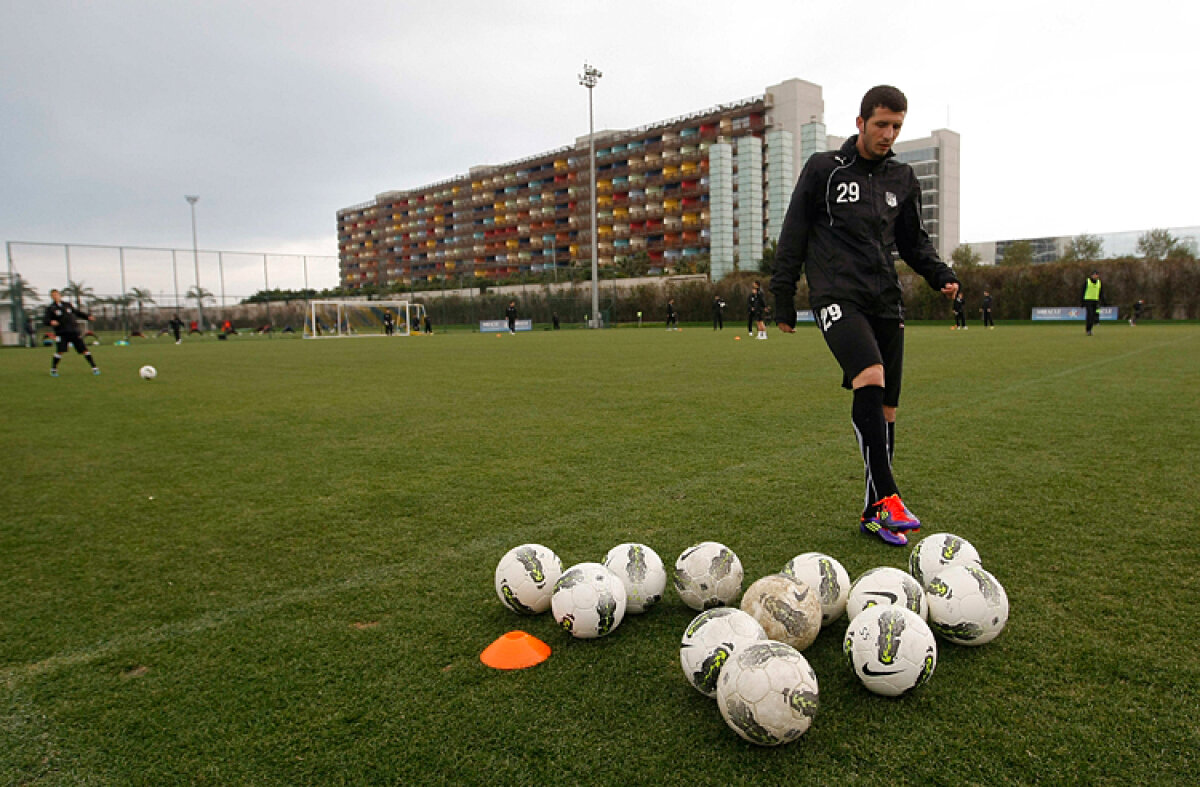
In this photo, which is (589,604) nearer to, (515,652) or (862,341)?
(515,652)

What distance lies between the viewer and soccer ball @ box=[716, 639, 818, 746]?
1939 mm

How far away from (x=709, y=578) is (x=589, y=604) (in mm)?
512

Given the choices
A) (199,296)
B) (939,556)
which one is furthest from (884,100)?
(199,296)

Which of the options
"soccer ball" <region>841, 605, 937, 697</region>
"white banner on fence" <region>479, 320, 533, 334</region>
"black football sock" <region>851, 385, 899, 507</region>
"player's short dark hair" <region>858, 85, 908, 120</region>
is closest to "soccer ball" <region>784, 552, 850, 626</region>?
"soccer ball" <region>841, 605, 937, 697</region>

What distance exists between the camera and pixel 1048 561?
3238mm

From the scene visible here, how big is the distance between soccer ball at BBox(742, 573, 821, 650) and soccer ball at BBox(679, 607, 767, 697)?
13 centimetres

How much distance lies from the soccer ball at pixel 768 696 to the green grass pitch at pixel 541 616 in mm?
69

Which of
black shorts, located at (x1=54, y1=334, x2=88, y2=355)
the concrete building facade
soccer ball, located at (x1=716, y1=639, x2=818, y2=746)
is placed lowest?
soccer ball, located at (x1=716, y1=639, x2=818, y2=746)

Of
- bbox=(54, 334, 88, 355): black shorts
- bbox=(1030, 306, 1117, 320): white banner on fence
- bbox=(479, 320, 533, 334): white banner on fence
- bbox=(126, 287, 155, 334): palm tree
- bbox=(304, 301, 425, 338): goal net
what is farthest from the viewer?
bbox=(479, 320, 533, 334): white banner on fence

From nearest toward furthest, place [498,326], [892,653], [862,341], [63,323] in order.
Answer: [892,653] < [862,341] < [63,323] < [498,326]

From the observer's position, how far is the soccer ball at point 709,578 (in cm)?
280

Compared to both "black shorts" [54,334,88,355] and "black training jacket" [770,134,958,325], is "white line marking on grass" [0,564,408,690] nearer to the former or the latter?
"black training jacket" [770,134,958,325]

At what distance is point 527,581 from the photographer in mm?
2869

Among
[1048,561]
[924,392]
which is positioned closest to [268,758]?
[1048,561]
